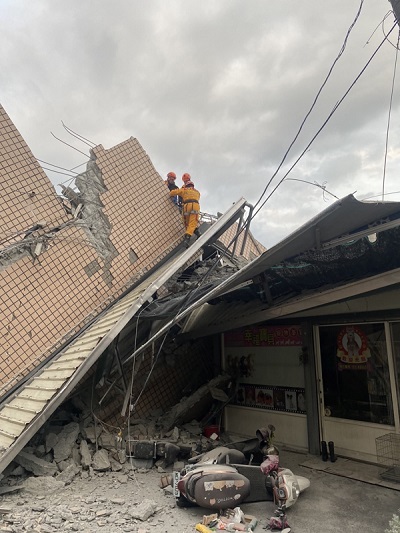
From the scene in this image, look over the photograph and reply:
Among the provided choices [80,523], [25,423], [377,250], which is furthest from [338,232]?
[25,423]

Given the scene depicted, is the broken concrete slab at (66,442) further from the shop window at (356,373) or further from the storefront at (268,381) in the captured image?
the shop window at (356,373)

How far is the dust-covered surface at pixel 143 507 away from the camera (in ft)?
12.7

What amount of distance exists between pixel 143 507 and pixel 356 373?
390 cm

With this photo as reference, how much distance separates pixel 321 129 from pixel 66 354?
17.1 ft

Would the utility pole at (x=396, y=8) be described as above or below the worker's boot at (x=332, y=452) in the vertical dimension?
above

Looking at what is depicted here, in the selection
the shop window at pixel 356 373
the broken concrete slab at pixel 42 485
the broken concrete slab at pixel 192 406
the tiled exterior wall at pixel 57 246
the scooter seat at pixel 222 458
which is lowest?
the broken concrete slab at pixel 42 485

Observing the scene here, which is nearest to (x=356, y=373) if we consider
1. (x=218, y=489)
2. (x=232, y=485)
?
(x=232, y=485)

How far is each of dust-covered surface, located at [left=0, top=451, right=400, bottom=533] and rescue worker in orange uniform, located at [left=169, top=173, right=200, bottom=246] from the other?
202 inches

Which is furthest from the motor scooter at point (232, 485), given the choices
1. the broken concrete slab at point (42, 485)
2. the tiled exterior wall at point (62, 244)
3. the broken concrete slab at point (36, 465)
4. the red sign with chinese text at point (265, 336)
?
the tiled exterior wall at point (62, 244)

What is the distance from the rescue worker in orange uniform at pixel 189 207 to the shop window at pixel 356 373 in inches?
145

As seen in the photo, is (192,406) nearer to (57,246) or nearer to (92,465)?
(92,465)

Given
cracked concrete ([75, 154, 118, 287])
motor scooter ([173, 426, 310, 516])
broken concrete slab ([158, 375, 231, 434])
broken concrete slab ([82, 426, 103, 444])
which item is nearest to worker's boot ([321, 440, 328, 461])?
motor scooter ([173, 426, 310, 516])

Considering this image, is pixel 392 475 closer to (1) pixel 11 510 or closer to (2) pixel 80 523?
(2) pixel 80 523

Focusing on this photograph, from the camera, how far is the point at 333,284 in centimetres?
520
